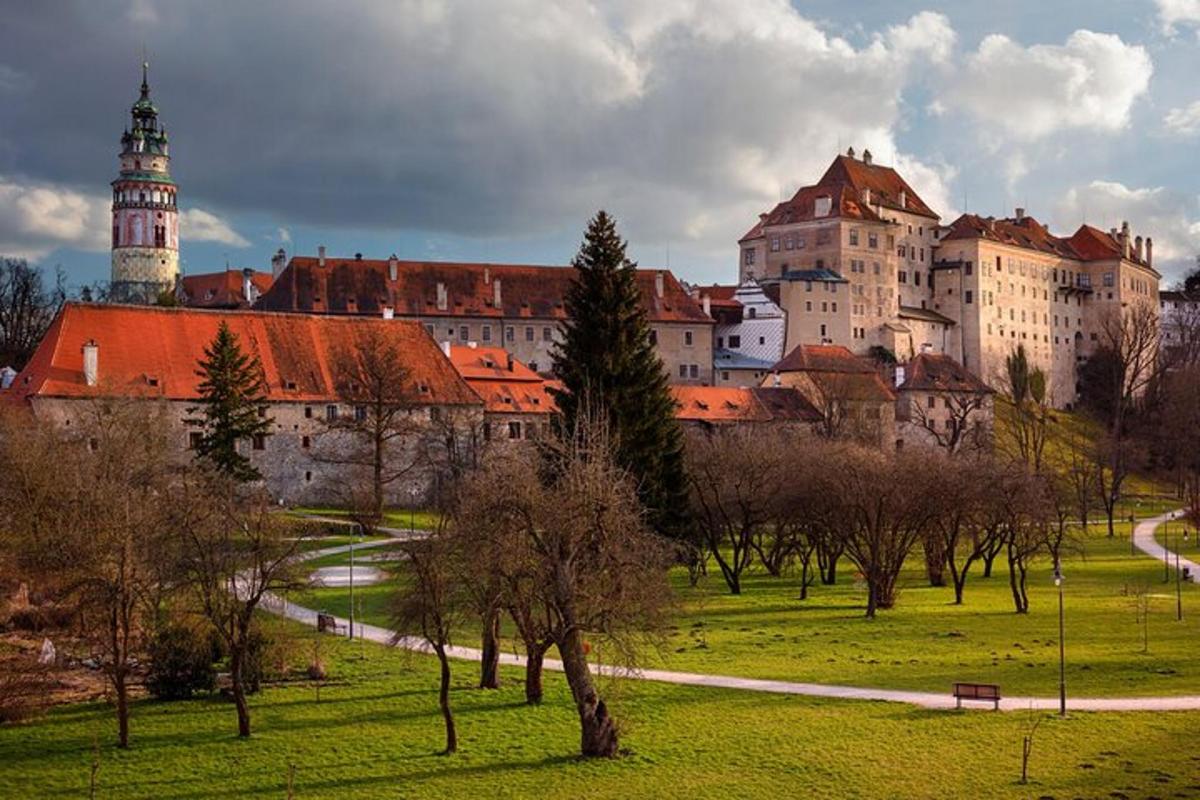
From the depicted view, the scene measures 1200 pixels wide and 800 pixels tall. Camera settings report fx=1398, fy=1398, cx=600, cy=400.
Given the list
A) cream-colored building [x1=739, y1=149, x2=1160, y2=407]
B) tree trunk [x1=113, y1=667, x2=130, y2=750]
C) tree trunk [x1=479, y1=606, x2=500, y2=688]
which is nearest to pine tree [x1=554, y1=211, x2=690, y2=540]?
tree trunk [x1=479, y1=606, x2=500, y2=688]

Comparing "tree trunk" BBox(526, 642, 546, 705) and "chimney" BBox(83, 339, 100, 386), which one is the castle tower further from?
"tree trunk" BBox(526, 642, 546, 705)

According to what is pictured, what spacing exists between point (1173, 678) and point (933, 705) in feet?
23.2

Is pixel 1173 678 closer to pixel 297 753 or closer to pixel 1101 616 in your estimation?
pixel 1101 616

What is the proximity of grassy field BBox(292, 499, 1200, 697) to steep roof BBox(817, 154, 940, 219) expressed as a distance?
62887mm

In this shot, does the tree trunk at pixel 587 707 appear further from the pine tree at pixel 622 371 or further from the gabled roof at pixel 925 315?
the gabled roof at pixel 925 315

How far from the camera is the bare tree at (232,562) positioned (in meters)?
29.6

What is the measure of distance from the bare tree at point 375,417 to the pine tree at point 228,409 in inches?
169

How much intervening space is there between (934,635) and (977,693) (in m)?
11.3

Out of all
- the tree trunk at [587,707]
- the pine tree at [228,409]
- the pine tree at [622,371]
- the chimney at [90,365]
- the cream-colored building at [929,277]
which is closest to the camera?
the tree trunk at [587,707]

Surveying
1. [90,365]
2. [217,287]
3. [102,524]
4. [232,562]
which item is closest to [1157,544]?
[90,365]

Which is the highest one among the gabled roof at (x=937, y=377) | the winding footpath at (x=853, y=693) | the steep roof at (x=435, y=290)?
the steep roof at (x=435, y=290)

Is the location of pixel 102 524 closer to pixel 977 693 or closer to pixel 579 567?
pixel 579 567

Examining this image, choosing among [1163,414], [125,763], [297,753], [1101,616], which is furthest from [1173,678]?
[1163,414]

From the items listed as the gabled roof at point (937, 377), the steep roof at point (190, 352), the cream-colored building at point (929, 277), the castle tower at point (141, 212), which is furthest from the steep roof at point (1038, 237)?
the castle tower at point (141, 212)
